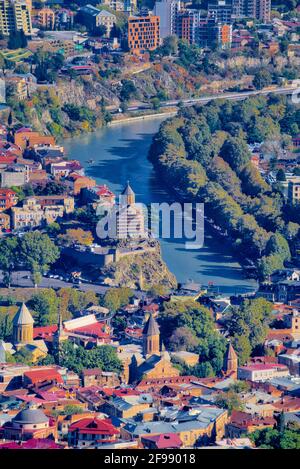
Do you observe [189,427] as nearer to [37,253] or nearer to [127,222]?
[37,253]

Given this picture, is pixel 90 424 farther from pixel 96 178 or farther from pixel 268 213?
pixel 96 178

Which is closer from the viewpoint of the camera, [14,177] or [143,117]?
[14,177]

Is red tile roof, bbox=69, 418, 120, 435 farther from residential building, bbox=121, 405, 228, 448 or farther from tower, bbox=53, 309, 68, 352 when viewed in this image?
tower, bbox=53, 309, 68, 352

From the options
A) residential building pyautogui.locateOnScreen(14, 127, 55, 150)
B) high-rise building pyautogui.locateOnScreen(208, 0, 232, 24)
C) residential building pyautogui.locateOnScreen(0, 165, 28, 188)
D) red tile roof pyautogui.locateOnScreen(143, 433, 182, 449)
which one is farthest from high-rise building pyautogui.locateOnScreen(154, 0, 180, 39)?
red tile roof pyautogui.locateOnScreen(143, 433, 182, 449)

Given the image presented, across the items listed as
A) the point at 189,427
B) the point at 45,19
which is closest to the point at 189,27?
the point at 45,19

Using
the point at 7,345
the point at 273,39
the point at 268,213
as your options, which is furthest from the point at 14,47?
the point at 7,345

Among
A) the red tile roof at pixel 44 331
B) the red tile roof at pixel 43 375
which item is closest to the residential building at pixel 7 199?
the red tile roof at pixel 44 331
